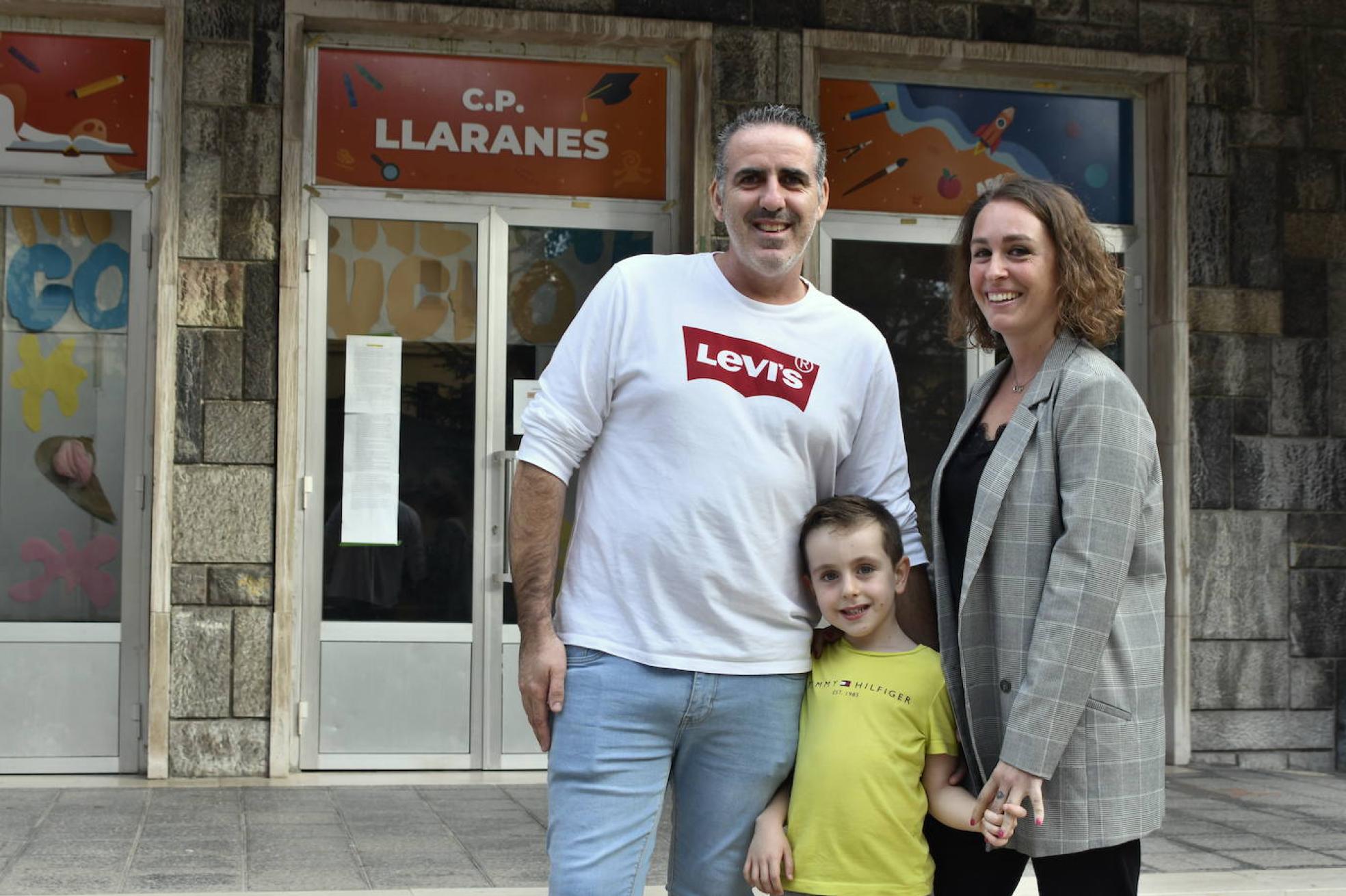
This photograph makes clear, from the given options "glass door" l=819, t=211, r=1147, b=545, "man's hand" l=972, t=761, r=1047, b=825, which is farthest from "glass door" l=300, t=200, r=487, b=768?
"man's hand" l=972, t=761, r=1047, b=825

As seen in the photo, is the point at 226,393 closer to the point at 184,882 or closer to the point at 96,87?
the point at 96,87

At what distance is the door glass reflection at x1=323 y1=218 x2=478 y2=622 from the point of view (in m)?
6.83

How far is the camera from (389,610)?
6.85 meters

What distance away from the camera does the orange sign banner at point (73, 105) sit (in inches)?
261

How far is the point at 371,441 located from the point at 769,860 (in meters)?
4.52

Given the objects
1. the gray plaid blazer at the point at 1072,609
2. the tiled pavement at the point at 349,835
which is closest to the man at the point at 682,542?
the gray plaid blazer at the point at 1072,609

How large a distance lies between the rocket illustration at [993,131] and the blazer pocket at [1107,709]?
205 inches

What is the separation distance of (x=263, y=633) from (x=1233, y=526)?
4404 mm

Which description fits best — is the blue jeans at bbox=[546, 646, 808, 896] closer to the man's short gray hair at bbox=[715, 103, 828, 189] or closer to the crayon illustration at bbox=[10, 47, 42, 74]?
the man's short gray hair at bbox=[715, 103, 828, 189]

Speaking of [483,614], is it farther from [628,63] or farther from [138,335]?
[628,63]

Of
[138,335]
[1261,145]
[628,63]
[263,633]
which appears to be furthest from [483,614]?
[1261,145]

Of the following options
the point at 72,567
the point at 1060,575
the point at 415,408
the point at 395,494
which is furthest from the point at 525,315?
the point at 1060,575

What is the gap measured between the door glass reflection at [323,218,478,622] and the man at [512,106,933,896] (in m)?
4.21

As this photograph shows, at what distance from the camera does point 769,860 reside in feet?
8.69
